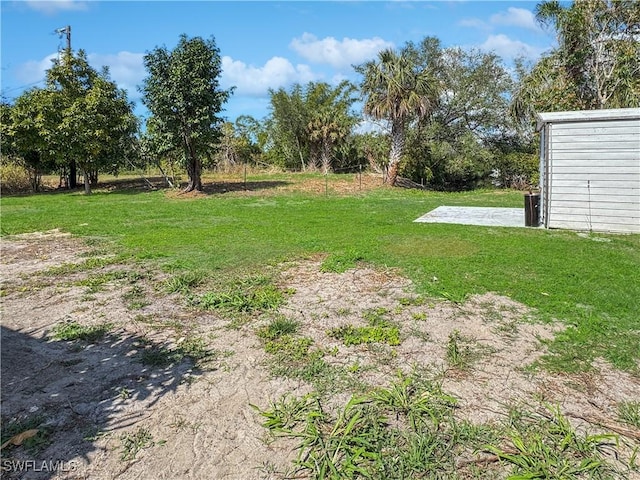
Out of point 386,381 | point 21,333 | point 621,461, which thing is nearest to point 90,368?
point 21,333

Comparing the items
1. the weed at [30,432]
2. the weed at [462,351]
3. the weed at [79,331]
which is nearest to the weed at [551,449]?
the weed at [462,351]

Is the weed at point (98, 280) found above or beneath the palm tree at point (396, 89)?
beneath

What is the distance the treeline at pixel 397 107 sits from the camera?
1399 centimetres

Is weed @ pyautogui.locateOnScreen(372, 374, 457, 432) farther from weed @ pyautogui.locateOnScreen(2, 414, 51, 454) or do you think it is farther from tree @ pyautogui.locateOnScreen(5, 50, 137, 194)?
tree @ pyautogui.locateOnScreen(5, 50, 137, 194)

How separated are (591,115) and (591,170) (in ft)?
3.12

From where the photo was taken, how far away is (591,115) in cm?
720

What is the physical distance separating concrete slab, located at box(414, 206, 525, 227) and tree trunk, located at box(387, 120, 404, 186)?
22.2ft

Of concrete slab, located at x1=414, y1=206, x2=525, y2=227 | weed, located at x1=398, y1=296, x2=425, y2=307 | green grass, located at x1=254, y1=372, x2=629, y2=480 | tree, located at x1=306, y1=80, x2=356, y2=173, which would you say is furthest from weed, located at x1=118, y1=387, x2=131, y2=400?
tree, located at x1=306, y1=80, x2=356, y2=173

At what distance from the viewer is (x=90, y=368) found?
2891 millimetres

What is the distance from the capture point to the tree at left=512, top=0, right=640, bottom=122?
44.4ft

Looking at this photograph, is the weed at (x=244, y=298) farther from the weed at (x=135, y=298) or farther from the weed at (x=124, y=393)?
the weed at (x=124, y=393)

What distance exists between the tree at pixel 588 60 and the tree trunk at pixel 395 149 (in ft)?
15.2

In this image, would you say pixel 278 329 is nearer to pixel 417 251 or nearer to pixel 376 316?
pixel 376 316

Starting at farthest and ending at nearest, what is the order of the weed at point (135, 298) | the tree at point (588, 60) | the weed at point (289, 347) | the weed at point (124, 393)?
the tree at point (588, 60)
the weed at point (135, 298)
the weed at point (289, 347)
the weed at point (124, 393)
